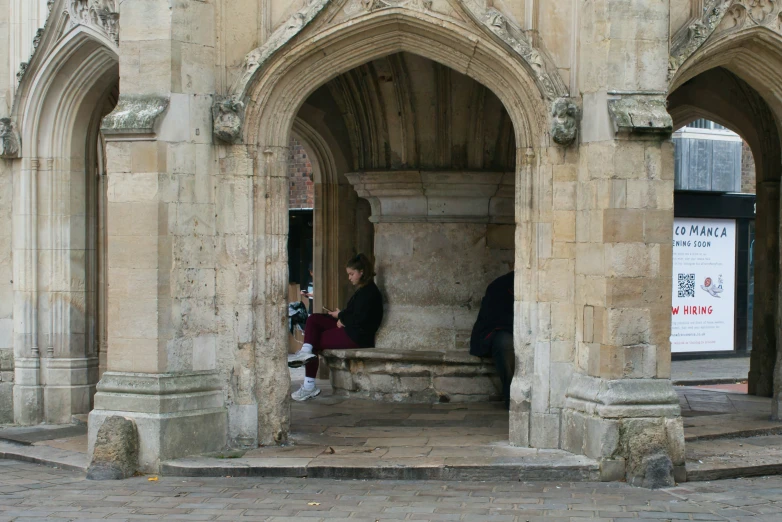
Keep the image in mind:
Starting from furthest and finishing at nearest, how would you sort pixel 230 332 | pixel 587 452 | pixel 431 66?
1. pixel 431 66
2. pixel 230 332
3. pixel 587 452

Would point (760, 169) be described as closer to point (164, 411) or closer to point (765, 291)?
point (765, 291)

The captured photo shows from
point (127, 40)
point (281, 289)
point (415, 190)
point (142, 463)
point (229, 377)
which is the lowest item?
point (142, 463)

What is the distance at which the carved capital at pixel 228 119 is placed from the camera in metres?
9.37

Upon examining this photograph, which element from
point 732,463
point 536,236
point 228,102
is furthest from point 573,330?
point 228,102

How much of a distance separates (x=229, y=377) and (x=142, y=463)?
0.97 m

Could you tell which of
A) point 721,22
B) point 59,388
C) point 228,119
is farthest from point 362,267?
point 721,22

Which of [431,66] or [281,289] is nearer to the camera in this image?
[281,289]

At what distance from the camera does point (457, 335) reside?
1218 cm

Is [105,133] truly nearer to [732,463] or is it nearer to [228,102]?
[228,102]

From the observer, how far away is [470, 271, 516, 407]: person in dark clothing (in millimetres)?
11148

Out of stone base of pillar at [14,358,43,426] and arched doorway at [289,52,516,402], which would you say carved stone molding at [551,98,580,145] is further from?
stone base of pillar at [14,358,43,426]

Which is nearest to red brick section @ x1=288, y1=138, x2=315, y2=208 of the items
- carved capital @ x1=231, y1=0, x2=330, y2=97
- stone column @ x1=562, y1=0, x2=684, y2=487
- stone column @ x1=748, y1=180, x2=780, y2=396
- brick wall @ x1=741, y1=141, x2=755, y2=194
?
brick wall @ x1=741, y1=141, x2=755, y2=194

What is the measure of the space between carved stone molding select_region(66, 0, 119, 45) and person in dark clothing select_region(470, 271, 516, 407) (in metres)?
4.06

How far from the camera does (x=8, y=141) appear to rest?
11344 millimetres
